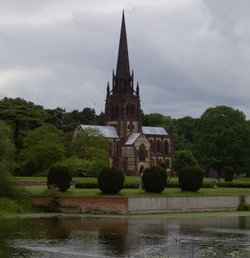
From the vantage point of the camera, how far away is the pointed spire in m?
111

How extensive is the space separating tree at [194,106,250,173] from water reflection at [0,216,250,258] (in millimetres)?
45539

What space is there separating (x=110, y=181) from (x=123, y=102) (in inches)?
2706

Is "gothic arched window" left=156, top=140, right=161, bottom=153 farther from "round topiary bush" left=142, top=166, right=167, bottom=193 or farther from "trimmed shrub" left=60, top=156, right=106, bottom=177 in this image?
"round topiary bush" left=142, top=166, right=167, bottom=193

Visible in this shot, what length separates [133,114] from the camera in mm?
116750

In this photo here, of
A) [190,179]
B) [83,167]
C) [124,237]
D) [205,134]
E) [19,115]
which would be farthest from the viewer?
[205,134]

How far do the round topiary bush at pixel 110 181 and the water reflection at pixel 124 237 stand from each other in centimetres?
495

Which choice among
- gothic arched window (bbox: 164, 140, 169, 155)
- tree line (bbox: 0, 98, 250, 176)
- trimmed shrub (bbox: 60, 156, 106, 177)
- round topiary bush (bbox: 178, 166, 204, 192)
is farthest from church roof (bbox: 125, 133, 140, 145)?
round topiary bush (bbox: 178, 166, 204, 192)

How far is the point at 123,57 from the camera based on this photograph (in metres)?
112

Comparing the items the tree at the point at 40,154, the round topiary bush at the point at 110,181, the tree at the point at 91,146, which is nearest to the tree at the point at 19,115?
the tree at the point at 91,146

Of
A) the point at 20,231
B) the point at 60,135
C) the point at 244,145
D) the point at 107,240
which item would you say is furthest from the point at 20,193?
the point at 244,145

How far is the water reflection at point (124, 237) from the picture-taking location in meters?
26.5

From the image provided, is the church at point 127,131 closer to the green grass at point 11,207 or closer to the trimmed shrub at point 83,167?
the trimmed shrub at point 83,167

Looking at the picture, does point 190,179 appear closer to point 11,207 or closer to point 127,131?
point 11,207

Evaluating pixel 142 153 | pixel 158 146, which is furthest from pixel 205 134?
pixel 158 146
